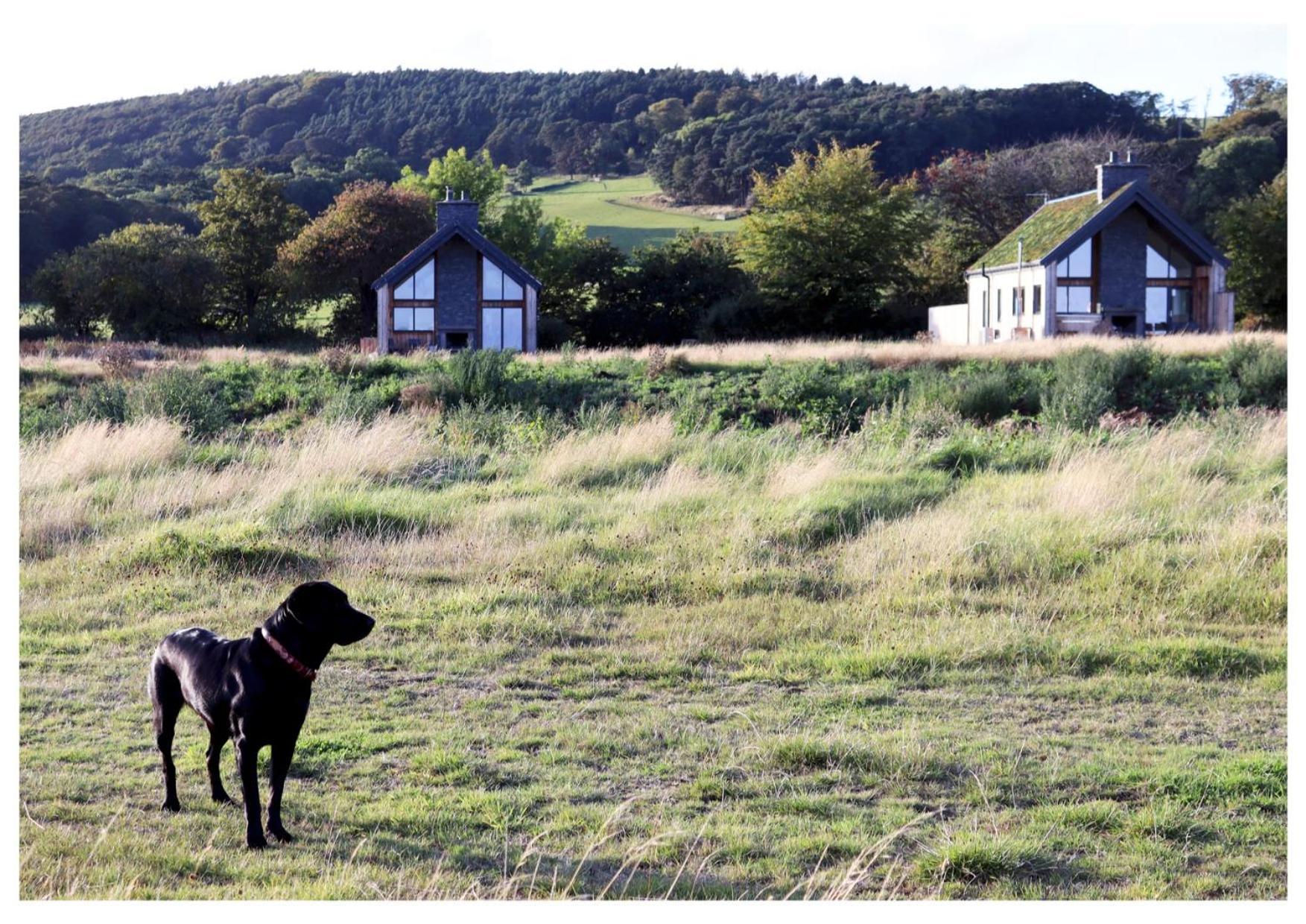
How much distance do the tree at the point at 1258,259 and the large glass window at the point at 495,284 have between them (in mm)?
25151

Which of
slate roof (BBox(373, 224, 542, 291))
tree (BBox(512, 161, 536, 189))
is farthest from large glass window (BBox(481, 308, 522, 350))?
tree (BBox(512, 161, 536, 189))

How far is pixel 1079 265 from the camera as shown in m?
37.2

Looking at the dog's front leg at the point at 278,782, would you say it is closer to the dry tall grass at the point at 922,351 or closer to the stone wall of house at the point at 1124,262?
the dry tall grass at the point at 922,351

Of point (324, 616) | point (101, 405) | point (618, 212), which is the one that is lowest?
point (324, 616)

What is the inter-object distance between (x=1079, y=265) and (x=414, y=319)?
19937 millimetres

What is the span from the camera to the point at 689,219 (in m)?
75.8

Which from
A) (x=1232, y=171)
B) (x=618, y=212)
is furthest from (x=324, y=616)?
(x=618, y=212)

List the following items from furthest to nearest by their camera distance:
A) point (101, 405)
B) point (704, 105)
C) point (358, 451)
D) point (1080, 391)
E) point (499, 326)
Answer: point (704, 105)
point (499, 326)
point (101, 405)
point (1080, 391)
point (358, 451)

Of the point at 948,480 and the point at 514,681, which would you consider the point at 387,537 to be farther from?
the point at 948,480

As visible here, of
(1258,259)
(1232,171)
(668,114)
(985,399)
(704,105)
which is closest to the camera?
(985,399)

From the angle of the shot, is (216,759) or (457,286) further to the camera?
(457,286)

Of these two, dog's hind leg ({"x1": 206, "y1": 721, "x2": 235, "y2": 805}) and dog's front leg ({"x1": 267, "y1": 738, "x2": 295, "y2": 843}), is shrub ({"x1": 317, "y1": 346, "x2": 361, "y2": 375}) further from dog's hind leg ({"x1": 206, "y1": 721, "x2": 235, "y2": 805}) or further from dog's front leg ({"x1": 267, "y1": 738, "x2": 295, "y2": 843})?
dog's front leg ({"x1": 267, "y1": 738, "x2": 295, "y2": 843})

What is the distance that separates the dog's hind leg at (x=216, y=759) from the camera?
14.9 ft

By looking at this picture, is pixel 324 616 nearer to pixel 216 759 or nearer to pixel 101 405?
pixel 216 759
